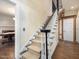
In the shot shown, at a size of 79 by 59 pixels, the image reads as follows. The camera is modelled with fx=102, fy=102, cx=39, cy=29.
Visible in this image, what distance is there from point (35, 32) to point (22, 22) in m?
0.78

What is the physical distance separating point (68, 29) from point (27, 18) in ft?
17.0

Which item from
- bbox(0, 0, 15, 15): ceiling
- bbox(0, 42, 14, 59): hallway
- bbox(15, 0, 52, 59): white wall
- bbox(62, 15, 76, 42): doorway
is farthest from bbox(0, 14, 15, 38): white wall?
bbox(15, 0, 52, 59): white wall

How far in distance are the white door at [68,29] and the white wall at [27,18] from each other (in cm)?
406

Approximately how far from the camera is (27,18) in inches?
168

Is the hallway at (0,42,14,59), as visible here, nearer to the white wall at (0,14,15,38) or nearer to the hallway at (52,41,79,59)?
the hallway at (52,41,79,59)

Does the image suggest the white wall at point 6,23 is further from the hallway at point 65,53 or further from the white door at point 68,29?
the hallway at point 65,53

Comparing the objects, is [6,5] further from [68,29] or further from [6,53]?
[68,29]

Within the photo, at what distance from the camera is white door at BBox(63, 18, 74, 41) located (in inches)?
325

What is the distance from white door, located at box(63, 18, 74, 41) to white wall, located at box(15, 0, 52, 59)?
4.06 m

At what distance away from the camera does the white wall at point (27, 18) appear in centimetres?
398

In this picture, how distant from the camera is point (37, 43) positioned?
373cm

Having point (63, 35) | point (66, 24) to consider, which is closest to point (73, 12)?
point (66, 24)

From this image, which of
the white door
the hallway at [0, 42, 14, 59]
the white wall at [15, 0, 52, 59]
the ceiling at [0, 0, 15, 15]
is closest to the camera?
the white wall at [15, 0, 52, 59]

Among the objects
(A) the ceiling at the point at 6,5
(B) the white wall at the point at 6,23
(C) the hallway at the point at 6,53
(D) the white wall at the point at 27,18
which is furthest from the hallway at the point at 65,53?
(B) the white wall at the point at 6,23
